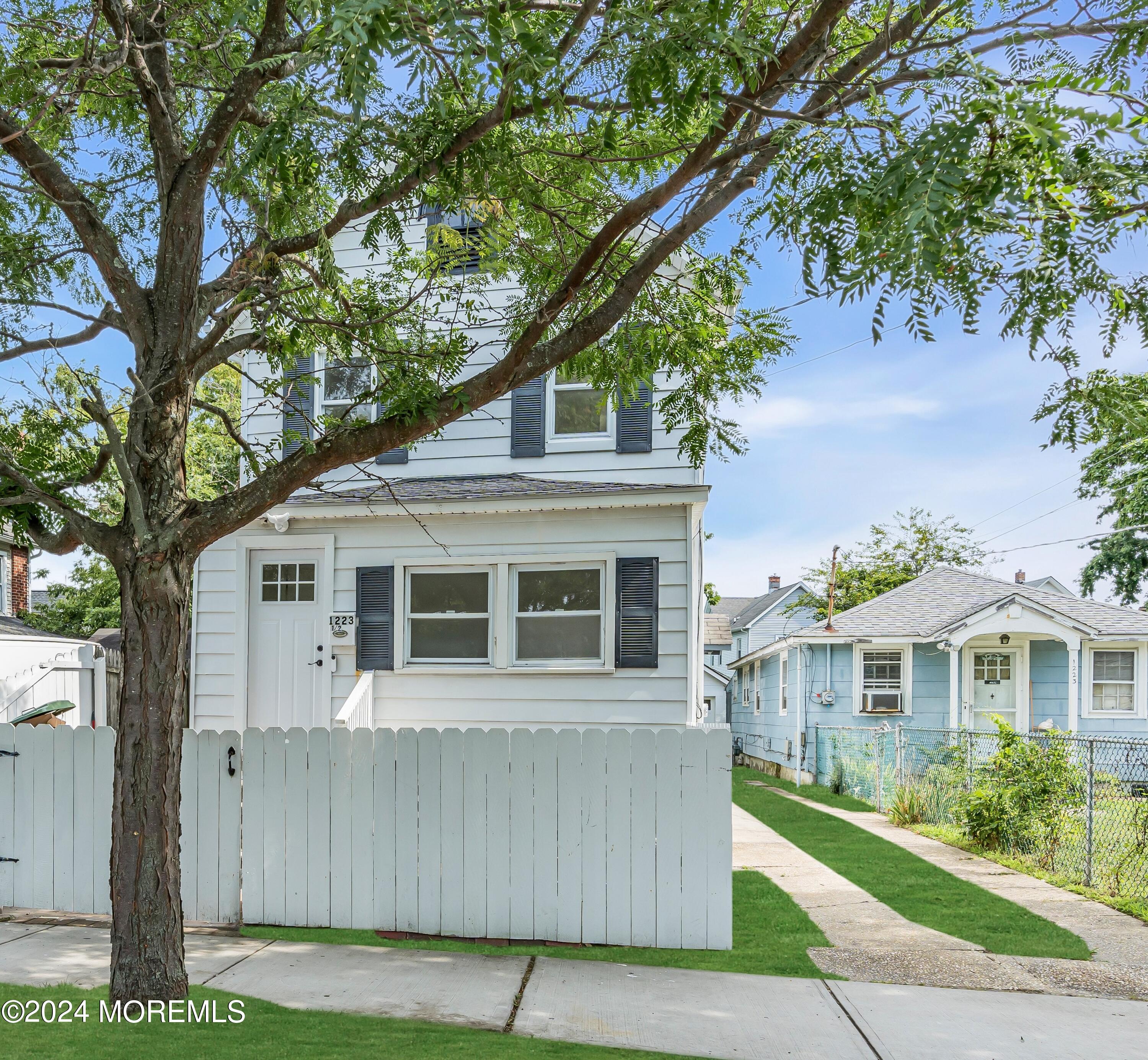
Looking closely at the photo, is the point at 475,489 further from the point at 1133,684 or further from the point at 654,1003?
the point at 1133,684

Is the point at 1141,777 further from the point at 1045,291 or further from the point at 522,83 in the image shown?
the point at 522,83

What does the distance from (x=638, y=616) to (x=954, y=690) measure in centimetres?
1096

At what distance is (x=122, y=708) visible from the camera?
452cm

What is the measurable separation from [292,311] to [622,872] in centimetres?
406

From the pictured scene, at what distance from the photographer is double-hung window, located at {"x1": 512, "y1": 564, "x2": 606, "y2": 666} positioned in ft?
33.0

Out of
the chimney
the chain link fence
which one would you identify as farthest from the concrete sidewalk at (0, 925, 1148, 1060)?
the chimney

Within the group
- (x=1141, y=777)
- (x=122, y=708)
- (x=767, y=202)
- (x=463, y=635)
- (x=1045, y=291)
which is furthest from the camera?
(x=1141, y=777)

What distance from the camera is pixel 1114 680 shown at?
61.3ft

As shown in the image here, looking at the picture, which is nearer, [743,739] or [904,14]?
[904,14]

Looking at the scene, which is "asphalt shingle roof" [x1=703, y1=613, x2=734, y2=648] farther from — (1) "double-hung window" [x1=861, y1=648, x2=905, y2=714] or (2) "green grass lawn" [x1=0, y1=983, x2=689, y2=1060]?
(2) "green grass lawn" [x1=0, y1=983, x2=689, y2=1060]

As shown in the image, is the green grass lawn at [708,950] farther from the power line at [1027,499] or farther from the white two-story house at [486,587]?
the power line at [1027,499]

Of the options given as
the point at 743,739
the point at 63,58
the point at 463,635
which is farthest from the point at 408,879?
the point at 743,739

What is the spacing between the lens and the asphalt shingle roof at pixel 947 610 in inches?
726
